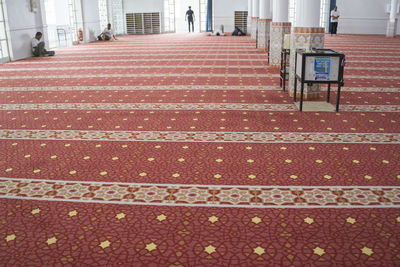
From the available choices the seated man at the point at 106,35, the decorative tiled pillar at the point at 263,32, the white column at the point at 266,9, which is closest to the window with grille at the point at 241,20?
the seated man at the point at 106,35

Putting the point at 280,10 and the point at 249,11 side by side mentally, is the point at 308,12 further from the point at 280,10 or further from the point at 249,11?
the point at 249,11

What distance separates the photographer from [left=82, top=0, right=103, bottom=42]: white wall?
15.0 metres

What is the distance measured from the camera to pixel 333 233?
2031 mm

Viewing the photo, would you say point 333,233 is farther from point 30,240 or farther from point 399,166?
point 30,240

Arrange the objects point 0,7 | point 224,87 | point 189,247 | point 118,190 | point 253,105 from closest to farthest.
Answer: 1. point 189,247
2. point 118,190
3. point 253,105
4. point 224,87
5. point 0,7

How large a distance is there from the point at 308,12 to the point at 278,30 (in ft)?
9.26

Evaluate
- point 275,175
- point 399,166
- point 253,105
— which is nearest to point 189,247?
point 275,175

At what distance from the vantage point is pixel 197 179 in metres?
2.69

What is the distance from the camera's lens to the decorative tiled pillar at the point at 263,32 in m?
10.8

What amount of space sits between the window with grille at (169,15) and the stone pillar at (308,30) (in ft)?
53.1

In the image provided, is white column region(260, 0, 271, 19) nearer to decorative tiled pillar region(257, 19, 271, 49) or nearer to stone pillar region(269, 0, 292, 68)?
decorative tiled pillar region(257, 19, 271, 49)

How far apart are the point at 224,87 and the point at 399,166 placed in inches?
126

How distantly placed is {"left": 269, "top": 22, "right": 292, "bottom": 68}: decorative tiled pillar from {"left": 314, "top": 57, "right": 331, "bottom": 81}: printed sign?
11.6 ft

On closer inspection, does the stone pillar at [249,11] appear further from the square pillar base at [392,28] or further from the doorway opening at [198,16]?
the square pillar base at [392,28]
